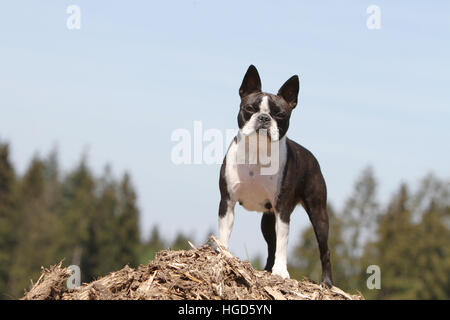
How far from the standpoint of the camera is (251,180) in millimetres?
9133

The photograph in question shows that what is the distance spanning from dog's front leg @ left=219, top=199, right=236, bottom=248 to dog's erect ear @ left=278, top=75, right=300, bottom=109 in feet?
5.52

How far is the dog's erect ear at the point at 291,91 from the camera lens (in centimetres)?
926

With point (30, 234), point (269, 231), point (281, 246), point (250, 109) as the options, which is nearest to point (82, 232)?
point (30, 234)

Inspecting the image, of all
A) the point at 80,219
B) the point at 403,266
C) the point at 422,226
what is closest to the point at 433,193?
the point at 422,226

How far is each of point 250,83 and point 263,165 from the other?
3.87 feet

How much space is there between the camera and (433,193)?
6084cm

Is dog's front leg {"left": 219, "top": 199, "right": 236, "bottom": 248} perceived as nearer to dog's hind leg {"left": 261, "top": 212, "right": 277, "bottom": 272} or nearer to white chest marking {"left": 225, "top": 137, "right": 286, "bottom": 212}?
white chest marking {"left": 225, "top": 137, "right": 286, "bottom": 212}

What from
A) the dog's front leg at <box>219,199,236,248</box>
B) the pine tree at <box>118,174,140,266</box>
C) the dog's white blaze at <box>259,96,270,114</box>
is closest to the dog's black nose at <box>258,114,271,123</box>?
the dog's white blaze at <box>259,96,270,114</box>

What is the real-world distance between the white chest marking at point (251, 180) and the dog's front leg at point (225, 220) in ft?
0.38

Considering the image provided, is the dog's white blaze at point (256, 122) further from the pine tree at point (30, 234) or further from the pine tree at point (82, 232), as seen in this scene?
the pine tree at point (82, 232)

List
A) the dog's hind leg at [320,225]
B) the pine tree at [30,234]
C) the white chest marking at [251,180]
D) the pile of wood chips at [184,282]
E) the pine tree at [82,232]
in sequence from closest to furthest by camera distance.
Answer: the pile of wood chips at [184,282], the white chest marking at [251,180], the dog's hind leg at [320,225], the pine tree at [30,234], the pine tree at [82,232]

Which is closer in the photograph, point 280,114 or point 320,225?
point 280,114

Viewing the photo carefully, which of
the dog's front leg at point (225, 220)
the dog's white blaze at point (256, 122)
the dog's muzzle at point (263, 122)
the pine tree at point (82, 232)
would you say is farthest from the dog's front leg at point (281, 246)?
the pine tree at point (82, 232)

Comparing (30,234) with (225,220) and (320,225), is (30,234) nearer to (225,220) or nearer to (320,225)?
(320,225)
